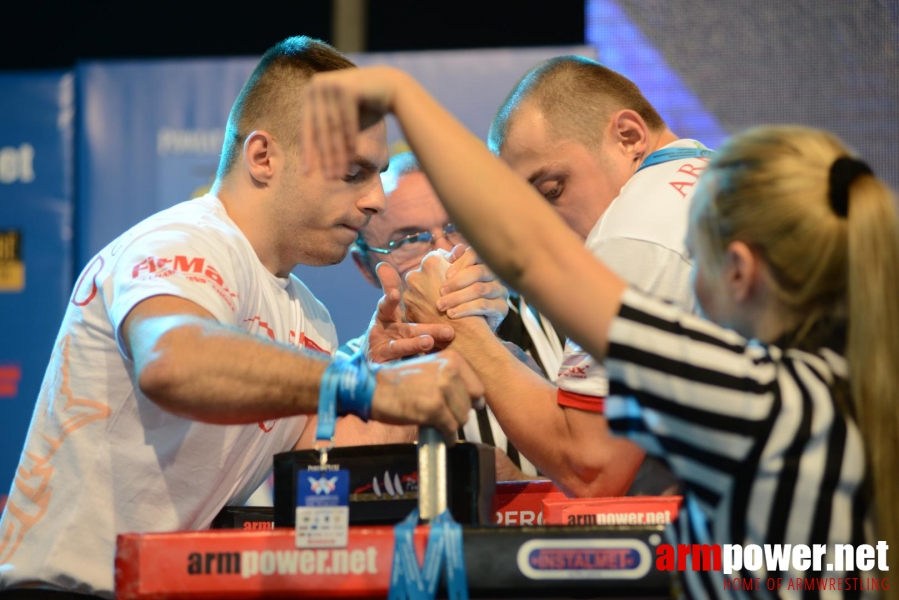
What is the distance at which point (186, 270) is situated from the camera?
1577 millimetres

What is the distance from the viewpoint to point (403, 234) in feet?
9.63

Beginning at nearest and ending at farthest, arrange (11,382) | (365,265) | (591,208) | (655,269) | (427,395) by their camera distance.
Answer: (427,395) → (655,269) → (591,208) → (365,265) → (11,382)

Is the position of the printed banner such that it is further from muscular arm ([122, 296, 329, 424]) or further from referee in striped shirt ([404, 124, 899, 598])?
referee in striped shirt ([404, 124, 899, 598])

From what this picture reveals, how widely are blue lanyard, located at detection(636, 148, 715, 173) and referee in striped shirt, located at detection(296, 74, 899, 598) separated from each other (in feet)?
2.76

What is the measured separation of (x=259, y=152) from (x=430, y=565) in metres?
1.17

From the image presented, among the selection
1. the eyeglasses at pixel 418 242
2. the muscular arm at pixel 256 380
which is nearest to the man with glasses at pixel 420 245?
the eyeglasses at pixel 418 242

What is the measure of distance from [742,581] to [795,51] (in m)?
2.69

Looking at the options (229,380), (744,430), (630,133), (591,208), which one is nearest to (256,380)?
(229,380)

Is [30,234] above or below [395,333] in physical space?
above

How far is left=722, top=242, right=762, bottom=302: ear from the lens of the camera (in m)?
1.18

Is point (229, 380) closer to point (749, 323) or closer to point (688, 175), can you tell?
point (749, 323)

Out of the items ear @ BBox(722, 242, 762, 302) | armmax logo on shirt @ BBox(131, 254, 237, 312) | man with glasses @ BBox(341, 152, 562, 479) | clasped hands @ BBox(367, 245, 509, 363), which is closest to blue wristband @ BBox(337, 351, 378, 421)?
armmax logo on shirt @ BBox(131, 254, 237, 312)

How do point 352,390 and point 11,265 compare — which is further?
point 11,265

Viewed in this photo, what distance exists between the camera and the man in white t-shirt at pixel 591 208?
1.84 metres
